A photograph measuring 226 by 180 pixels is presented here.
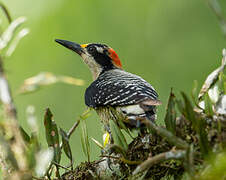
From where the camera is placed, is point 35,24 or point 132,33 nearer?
point 35,24

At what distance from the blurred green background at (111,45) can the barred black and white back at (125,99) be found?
81.1 inches

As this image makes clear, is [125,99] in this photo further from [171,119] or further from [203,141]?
[203,141]

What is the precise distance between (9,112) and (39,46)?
6063 mm

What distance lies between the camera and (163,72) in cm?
741

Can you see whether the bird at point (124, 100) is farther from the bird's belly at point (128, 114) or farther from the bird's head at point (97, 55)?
the bird's head at point (97, 55)

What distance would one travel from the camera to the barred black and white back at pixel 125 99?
3.72m

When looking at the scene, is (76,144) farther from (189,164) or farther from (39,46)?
(189,164)

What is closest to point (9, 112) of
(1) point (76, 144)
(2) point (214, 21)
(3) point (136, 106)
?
(3) point (136, 106)

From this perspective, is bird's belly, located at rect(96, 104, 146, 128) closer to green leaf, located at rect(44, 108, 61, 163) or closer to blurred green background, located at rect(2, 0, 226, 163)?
green leaf, located at rect(44, 108, 61, 163)

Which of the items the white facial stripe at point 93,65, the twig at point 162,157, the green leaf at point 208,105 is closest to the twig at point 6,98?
the twig at point 162,157

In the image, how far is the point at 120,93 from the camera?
13.7ft

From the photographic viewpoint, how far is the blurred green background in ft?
23.7

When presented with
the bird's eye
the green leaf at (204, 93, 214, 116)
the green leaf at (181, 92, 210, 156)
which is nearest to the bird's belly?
the green leaf at (204, 93, 214, 116)

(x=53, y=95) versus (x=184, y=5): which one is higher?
(x=184, y=5)
